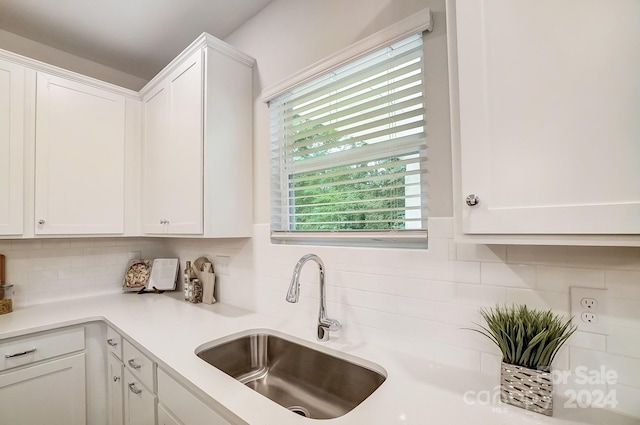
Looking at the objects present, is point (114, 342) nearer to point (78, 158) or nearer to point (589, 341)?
point (78, 158)

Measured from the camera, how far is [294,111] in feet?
5.39

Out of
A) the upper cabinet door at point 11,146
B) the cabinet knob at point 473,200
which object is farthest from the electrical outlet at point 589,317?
the upper cabinet door at point 11,146

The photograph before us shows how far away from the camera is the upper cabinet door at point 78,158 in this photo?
1800 millimetres

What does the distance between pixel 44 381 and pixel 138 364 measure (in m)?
0.70

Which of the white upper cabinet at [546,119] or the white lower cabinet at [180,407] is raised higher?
the white upper cabinet at [546,119]

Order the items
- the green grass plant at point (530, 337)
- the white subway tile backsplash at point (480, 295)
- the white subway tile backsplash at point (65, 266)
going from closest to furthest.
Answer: the green grass plant at point (530, 337) < the white subway tile backsplash at point (480, 295) < the white subway tile backsplash at point (65, 266)

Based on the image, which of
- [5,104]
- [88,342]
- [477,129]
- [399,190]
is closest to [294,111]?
[399,190]

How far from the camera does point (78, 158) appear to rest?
1922 millimetres

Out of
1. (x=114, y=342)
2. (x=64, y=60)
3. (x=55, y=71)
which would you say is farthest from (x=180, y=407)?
(x=64, y=60)

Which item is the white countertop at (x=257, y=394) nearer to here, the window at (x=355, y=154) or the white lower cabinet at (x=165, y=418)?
the white lower cabinet at (x=165, y=418)

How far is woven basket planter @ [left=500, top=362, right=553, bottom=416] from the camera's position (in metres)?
0.77

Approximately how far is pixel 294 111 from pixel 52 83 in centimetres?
152

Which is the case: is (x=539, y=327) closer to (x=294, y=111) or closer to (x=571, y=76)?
(x=571, y=76)

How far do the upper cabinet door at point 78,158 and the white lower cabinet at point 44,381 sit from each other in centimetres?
64
